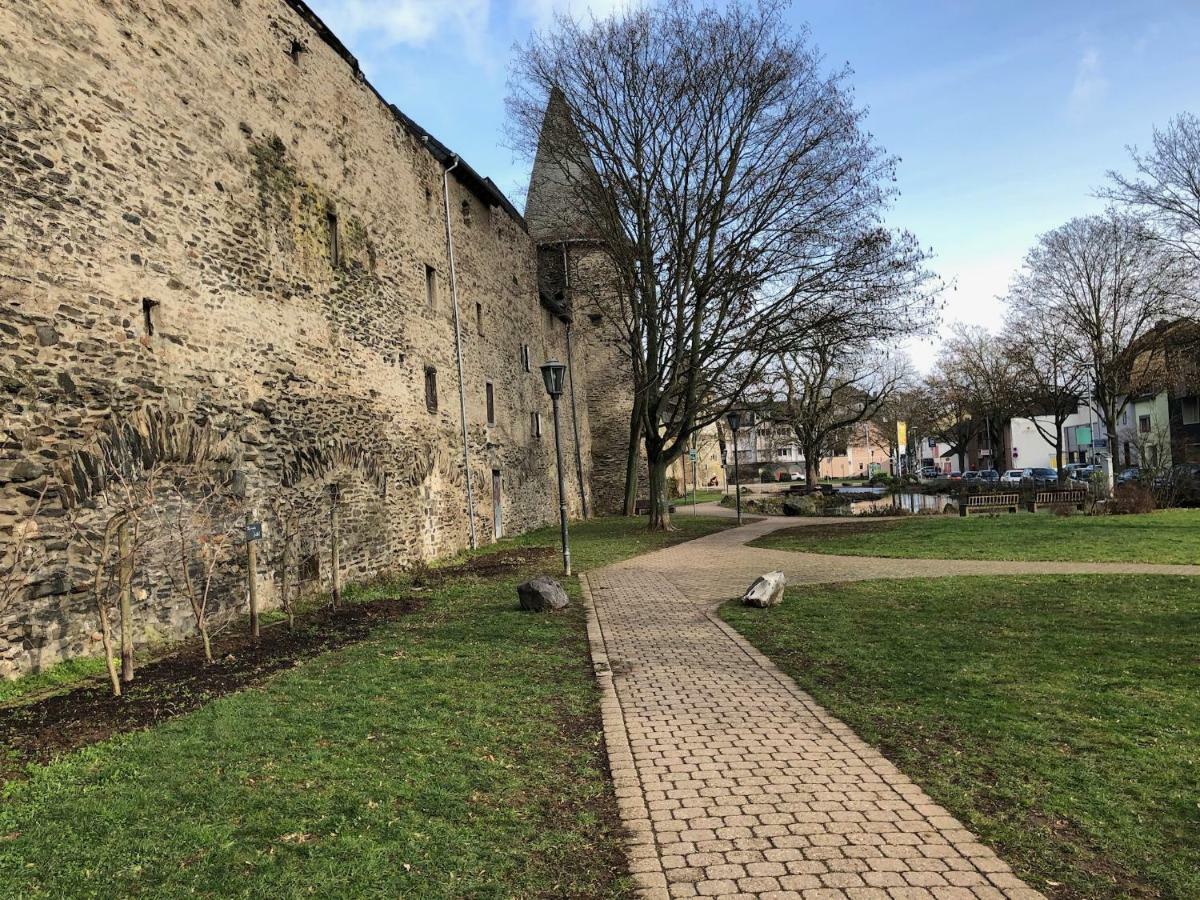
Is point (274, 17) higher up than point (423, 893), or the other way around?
point (274, 17)

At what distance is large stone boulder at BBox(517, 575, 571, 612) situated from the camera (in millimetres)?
9758

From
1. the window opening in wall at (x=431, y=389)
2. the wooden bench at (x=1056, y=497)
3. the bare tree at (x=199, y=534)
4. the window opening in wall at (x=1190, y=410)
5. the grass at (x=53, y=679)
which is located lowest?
the wooden bench at (x=1056, y=497)

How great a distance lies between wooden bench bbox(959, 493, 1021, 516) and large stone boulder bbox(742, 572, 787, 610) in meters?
17.5

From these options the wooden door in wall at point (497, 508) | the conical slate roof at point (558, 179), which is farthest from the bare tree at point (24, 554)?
the conical slate roof at point (558, 179)

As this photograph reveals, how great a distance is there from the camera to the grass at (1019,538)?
14227 millimetres

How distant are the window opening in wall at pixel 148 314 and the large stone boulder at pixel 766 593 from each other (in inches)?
316

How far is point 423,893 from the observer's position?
3.06 metres

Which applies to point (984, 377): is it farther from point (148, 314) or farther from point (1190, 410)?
point (148, 314)

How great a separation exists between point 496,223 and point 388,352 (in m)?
9.37

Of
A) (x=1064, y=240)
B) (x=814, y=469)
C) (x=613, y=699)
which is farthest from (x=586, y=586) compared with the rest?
(x=814, y=469)

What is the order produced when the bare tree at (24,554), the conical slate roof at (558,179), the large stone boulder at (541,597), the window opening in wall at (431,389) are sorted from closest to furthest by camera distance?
the bare tree at (24,554) → the large stone boulder at (541,597) → the window opening in wall at (431,389) → the conical slate roof at (558,179)

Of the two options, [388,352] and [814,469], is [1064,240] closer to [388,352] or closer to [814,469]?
[814,469]

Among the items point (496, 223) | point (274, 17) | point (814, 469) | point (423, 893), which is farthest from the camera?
point (814, 469)

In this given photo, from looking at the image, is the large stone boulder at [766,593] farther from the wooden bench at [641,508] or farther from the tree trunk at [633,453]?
the wooden bench at [641,508]
